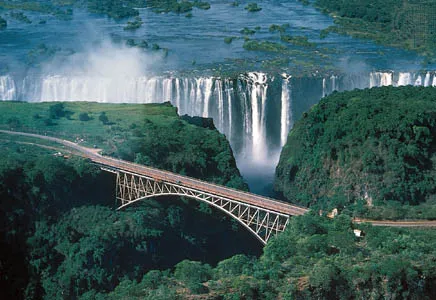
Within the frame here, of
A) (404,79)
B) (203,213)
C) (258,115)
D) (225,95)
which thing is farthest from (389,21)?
(203,213)

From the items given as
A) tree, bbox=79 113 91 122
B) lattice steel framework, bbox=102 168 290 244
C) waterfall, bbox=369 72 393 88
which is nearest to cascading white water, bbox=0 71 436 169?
waterfall, bbox=369 72 393 88

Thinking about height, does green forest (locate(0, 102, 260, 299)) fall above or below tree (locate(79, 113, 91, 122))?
below

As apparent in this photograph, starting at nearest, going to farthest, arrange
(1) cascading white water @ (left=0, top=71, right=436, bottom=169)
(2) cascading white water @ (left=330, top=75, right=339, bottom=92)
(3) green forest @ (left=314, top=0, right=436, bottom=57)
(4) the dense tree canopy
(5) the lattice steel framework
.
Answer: (4) the dense tree canopy → (5) the lattice steel framework → (1) cascading white water @ (left=0, top=71, right=436, bottom=169) → (2) cascading white water @ (left=330, top=75, right=339, bottom=92) → (3) green forest @ (left=314, top=0, right=436, bottom=57)

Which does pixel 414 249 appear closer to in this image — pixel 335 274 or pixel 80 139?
pixel 335 274

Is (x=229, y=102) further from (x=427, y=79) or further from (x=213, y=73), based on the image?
(x=427, y=79)

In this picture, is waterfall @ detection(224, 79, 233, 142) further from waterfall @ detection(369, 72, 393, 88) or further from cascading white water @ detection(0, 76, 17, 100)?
cascading white water @ detection(0, 76, 17, 100)

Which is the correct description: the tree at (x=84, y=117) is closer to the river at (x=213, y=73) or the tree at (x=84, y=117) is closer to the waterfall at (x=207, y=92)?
the river at (x=213, y=73)

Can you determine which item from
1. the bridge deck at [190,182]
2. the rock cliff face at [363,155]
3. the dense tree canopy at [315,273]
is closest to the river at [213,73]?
the rock cliff face at [363,155]
